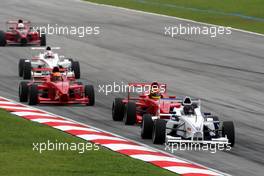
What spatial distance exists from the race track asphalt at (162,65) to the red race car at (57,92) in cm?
28

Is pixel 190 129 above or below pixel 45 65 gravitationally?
below

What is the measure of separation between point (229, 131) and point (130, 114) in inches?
142

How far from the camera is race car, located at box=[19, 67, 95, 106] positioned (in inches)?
1243

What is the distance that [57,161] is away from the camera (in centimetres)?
2211

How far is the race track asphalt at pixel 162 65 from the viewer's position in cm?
2733

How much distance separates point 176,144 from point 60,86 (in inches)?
283

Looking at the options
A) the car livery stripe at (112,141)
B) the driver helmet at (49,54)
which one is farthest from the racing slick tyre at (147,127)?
the driver helmet at (49,54)

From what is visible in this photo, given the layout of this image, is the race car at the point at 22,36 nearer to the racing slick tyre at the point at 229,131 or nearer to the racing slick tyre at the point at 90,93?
the racing slick tyre at the point at 90,93

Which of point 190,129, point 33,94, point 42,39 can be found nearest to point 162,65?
point 42,39

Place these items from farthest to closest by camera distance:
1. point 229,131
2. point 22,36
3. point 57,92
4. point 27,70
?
1. point 22,36
2. point 27,70
3. point 57,92
4. point 229,131

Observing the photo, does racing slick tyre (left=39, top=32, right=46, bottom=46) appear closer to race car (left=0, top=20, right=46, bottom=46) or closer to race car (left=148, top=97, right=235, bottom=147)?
race car (left=0, top=20, right=46, bottom=46)

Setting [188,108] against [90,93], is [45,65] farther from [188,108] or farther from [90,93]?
[188,108]

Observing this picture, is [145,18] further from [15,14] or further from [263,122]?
[263,122]

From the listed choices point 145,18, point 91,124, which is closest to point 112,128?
point 91,124
